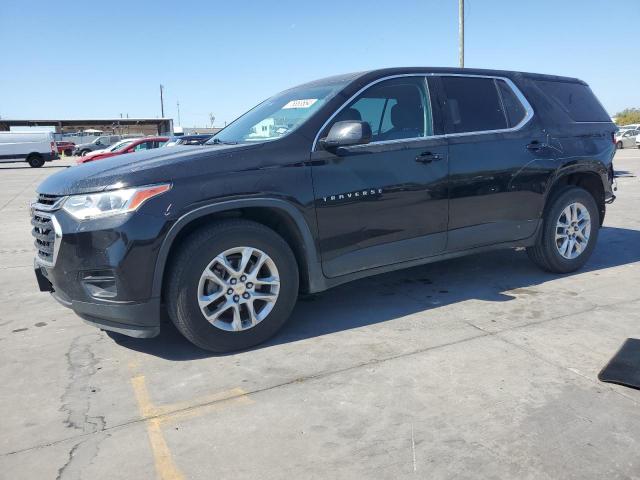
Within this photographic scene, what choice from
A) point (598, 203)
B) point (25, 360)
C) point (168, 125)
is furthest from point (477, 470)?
point (168, 125)

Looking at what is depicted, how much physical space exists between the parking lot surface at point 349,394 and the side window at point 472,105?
57.7 inches

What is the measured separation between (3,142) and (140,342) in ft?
109

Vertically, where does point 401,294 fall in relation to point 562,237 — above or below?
below

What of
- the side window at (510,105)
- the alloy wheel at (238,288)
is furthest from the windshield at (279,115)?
the side window at (510,105)

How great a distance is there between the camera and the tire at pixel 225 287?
11.1 feet

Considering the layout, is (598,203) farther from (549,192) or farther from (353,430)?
(353,430)

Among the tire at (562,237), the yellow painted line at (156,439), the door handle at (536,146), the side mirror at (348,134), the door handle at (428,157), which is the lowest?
the yellow painted line at (156,439)

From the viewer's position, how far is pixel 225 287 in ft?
11.5

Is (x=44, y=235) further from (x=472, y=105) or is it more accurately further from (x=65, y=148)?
(x=65, y=148)

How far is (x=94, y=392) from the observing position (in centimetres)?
316

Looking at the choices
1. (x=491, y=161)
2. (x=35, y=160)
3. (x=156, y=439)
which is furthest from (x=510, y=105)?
(x=35, y=160)

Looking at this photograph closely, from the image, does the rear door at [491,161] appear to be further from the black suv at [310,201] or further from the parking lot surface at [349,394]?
the parking lot surface at [349,394]

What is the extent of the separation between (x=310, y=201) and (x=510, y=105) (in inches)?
92.1

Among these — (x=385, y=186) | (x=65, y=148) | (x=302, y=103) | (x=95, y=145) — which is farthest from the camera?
(x=65, y=148)
